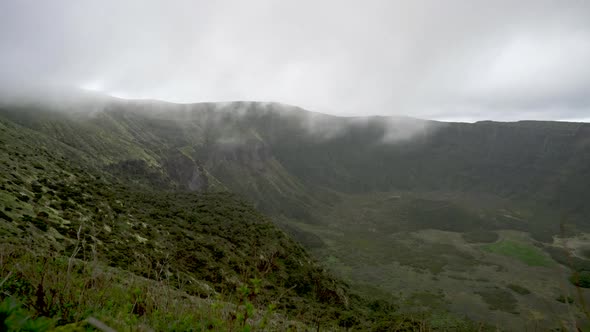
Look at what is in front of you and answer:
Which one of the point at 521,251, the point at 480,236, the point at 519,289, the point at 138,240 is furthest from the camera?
the point at 480,236

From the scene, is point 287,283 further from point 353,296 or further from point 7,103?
point 7,103

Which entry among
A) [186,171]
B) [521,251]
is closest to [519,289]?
[521,251]

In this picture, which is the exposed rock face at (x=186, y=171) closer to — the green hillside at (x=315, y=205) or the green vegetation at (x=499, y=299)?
the green hillside at (x=315, y=205)

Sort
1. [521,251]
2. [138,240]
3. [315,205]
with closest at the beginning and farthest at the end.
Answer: [138,240]
[521,251]
[315,205]

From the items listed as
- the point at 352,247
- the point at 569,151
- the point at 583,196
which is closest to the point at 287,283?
the point at 352,247

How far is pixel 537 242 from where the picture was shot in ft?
289

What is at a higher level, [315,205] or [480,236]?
[480,236]

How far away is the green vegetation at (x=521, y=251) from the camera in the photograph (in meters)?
72.8

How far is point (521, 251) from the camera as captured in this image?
3152 inches

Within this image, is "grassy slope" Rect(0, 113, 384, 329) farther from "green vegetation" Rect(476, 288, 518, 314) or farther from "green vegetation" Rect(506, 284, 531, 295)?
"green vegetation" Rect(506, 284, 531, 295)

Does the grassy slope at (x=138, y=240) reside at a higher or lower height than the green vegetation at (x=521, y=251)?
higher

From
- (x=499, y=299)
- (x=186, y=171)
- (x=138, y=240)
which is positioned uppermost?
(x=138, y=240)

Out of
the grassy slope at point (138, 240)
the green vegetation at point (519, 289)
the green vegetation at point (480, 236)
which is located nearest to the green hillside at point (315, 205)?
the grassy slope at point (138, 240)

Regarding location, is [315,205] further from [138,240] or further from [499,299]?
[138,240]
